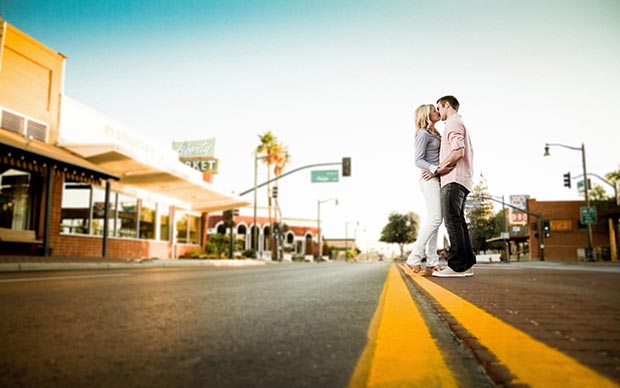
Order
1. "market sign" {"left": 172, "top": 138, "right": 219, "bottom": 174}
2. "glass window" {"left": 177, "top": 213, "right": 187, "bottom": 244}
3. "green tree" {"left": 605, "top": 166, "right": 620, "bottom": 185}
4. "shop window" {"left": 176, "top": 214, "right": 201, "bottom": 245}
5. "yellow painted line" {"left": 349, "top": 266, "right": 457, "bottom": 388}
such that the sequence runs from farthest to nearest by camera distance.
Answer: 1. "green tree" {"left": 605, "top": 166, "right": 620, "bottom": 185}
2. "market sign" {"left": 172, "top": 138, "right": 219, "bottom": 174}
3. "shop window" {"left": 176, "top": 214, "right": 201, "bottom": 245}
4. "glass window" {"left": 177, "top": 213, "right": 187, "bottom": 244}
5. "yellow painted line" {"left": 349, "top": 266, "right": 457, "bottom": 388}

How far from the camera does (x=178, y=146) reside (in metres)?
45.0

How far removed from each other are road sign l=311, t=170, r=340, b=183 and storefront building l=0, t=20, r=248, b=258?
10777 millimetres

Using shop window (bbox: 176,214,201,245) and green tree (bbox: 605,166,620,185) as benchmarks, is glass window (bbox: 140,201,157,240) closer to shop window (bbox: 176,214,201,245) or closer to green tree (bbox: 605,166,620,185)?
shop window (bbox: 176,214,201,245)

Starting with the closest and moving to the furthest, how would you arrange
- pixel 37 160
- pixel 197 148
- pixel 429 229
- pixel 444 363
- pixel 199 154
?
1. pixel 444 363
2. pixel 429 229
3. pixel 37 160
4. pixel 199 154
5. pixel 197 148

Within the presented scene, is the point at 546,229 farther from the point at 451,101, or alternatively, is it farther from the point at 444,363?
the point at 444,363

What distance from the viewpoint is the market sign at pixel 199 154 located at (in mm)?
40188

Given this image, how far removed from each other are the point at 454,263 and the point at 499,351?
76 cm

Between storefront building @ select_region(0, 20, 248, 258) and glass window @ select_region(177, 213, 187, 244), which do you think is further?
glass window @ select_region(177, 213, 187, 244)

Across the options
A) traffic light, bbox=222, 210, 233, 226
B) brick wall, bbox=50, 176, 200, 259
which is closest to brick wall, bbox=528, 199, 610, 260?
traffic light, bbox=222, 210, 233, 226

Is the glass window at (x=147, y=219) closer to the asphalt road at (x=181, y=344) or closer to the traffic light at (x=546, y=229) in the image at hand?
the asphalt road at (x=181, y=344)

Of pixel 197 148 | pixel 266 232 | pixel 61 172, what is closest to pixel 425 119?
pixel 61 172

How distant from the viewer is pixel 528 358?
Result: 1157 mm

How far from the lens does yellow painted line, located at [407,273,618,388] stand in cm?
97

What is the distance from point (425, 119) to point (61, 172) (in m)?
15.5
